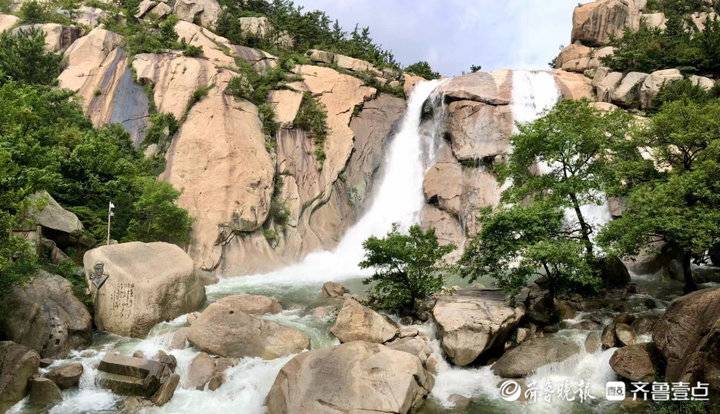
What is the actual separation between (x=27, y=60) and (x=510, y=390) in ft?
115

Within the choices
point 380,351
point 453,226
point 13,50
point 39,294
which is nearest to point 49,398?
point 39,294

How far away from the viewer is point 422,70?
146 feet

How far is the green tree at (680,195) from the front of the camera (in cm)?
1221

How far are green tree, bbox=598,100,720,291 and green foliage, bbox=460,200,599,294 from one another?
1.17 m

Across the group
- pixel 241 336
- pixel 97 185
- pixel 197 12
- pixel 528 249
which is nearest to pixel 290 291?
pixel 241 336

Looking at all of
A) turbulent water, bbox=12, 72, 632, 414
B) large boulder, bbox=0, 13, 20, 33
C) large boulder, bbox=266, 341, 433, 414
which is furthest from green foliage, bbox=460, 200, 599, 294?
large boulder, bbox=0, 13, 20, 33

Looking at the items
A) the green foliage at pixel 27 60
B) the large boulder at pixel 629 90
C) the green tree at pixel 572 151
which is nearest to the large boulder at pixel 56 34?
the green foliage at pixel 27 60

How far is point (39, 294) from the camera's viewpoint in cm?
1387

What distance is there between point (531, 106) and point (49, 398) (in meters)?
30.7

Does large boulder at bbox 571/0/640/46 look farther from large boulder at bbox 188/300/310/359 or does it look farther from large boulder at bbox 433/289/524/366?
large boulder at bbox 188/300/310/359

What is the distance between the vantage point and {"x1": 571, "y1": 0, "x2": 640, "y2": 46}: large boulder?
135 ft

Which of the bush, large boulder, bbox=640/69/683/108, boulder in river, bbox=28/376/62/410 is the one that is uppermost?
large boulder, bbox=640/69/683/108

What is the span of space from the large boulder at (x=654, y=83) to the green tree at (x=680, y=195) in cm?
1788
